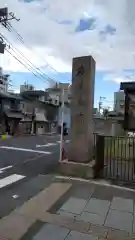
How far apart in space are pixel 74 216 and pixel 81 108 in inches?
159

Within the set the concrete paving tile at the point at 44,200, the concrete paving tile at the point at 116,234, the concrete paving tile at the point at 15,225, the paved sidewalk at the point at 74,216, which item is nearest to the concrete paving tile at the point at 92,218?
the paved sidewalk at the point at 74,216

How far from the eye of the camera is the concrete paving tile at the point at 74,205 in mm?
Result: 4838

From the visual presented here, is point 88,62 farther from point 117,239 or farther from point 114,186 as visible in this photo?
point 117,239

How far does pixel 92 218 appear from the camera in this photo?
4480 mm

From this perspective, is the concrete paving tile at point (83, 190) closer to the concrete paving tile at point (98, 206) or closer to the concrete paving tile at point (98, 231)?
the concrete paving tile at point (98, 206)

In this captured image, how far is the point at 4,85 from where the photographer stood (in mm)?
48531

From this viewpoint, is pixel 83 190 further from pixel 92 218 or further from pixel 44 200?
pixel 92 218

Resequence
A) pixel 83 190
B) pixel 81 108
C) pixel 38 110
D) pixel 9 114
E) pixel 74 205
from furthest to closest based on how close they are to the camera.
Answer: pixel 38 110 → pixel 9 114 → pixel 81 108 → pixel 83 190 → pixel 74 205

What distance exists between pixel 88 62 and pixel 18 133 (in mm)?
30943

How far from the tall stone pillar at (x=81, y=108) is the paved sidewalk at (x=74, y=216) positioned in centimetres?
164

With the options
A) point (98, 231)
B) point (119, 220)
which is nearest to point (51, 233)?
point (98, 231)

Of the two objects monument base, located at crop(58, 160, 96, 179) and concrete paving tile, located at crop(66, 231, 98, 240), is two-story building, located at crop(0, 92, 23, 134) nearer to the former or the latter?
monument base, located at crop(58, 160, 96, 179)

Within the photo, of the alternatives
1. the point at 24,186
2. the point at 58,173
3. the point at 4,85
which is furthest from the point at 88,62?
the point at 4,85

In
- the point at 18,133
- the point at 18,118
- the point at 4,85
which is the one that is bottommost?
the point at 18,133
